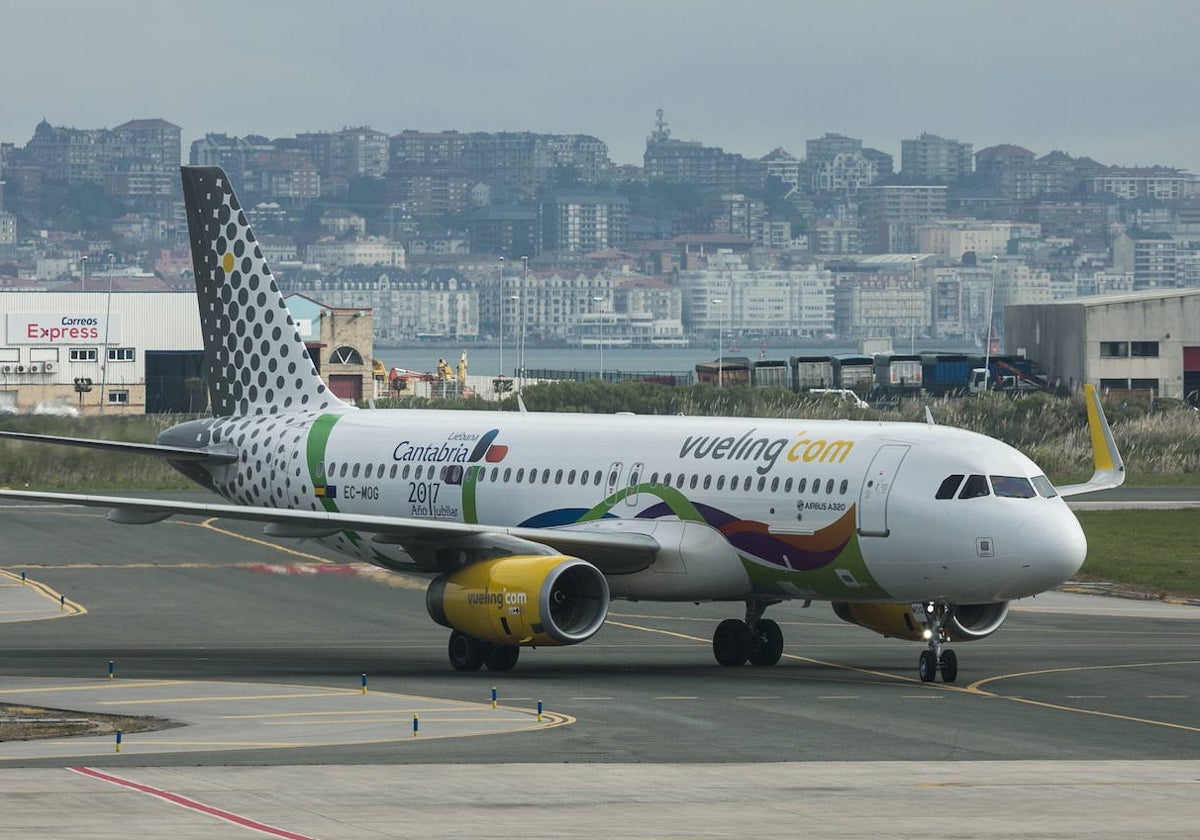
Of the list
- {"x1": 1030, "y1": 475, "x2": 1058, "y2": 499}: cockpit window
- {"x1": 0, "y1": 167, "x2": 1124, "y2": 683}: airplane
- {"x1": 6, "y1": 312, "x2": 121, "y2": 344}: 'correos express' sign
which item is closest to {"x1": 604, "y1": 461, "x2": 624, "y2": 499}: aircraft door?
{"x1": 0, "y1": 167, "x2": 1124, "y2": 683}: airplane

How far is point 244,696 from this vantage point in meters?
39.7

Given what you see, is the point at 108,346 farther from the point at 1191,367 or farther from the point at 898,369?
the point at 1191,367

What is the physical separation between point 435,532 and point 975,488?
1037 centimetres

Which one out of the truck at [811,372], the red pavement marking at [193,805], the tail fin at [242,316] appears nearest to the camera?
the red pavement marking at [193,805]

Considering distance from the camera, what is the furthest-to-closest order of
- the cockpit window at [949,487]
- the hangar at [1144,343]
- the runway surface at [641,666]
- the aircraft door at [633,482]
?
the hangar at [1144,343]
the aircraft door at [633,482]
the cockpit window at [949,487]
the runway surface at [641,666]

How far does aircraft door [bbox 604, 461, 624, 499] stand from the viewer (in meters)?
47.2

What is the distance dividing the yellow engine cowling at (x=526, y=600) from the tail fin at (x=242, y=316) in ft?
41.8

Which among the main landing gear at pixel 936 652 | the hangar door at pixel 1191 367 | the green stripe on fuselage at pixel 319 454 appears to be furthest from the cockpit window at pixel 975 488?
the hangar door at pixel 1191 367

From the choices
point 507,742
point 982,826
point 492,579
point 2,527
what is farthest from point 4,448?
point 982,826

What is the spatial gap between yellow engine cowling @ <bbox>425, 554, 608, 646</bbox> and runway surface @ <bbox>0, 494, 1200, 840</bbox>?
1.00 metres

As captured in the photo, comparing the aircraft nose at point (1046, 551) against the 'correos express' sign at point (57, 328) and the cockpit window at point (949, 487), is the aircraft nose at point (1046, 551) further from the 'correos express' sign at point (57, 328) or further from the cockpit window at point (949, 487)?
the 'correos express' sign at point (57, 328)

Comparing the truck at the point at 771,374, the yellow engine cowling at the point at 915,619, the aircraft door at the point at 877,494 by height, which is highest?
the truck at the point at 771,374

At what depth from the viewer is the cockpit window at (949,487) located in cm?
4253

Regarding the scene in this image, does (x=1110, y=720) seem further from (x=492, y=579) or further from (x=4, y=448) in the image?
(x=4, y=448)
